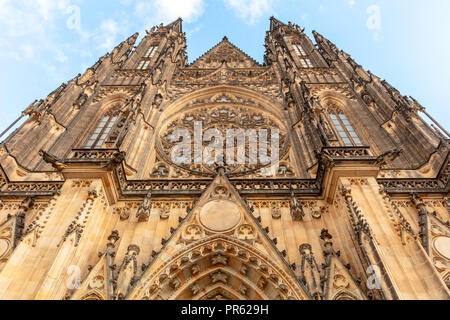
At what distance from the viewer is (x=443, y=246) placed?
8742 mm

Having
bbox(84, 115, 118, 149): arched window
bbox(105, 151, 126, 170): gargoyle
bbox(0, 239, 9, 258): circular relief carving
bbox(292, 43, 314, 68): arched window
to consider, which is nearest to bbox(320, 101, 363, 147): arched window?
bbox(292, 43, 314, 68): arched window

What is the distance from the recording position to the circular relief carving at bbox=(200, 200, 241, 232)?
30.5 ft

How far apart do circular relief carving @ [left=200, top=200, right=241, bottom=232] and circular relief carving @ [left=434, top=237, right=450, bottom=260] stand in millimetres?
5403

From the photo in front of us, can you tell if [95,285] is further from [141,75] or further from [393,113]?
[141,75]

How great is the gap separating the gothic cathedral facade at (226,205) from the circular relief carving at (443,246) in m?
0.03

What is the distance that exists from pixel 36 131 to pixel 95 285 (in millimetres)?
8403

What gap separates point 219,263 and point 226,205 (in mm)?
1751

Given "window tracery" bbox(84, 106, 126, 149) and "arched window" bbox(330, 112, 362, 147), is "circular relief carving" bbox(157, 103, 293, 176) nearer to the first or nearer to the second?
"window tracery" bbox(84, 106, 126, 149)

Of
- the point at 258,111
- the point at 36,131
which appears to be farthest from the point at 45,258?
the point at 258,111

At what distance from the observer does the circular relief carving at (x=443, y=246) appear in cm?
858

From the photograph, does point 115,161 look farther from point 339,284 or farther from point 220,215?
point 339,284

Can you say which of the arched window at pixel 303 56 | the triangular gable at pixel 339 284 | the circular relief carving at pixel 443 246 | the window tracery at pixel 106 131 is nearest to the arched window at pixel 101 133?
the window tracery at pixel 106 131

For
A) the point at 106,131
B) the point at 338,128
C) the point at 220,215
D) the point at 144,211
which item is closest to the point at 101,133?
the point at 106,131
